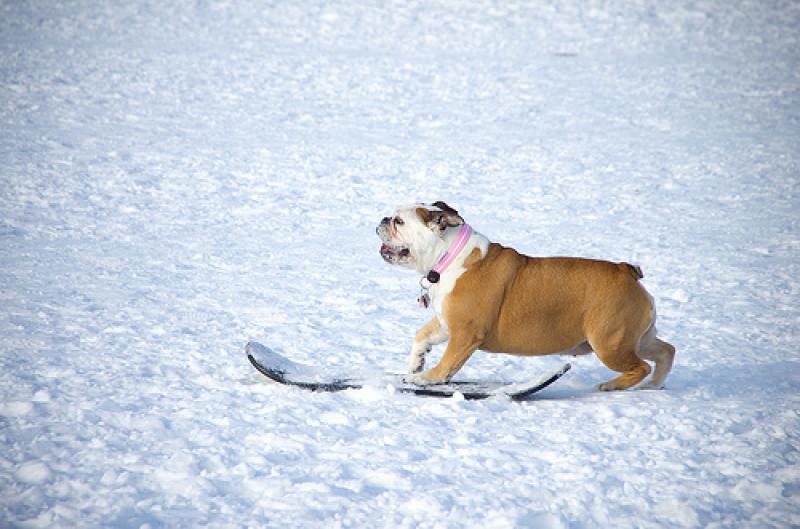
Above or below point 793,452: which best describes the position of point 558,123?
above

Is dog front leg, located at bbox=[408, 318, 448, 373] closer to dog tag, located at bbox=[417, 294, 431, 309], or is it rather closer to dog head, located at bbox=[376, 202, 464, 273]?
dog tag, located at bbox=[417, 294, 431, 309]

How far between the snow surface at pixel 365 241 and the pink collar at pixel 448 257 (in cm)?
75

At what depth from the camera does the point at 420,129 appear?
12.3 m

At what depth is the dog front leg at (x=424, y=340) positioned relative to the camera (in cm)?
523

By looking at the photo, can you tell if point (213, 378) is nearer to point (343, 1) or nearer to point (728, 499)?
point (728, 499)

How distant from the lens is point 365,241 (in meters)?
8.62

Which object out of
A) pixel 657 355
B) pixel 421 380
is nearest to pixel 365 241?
pixel 421 380

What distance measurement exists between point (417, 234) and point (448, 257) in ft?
0.77

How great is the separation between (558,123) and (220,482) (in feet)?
32.6

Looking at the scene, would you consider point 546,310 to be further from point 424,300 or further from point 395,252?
point 395,252

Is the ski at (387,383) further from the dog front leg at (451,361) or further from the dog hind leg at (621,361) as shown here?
the dog hind leg at (621,361)

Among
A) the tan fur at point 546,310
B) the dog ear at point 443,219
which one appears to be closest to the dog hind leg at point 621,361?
the tan fur at point 546,310

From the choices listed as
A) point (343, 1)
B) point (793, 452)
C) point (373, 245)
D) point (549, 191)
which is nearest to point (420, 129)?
point (549, 191)

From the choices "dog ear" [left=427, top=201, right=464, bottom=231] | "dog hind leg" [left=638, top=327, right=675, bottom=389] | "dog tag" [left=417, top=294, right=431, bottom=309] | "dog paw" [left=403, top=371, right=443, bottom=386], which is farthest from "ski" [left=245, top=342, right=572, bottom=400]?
"dog ear" [left=427, top=201, right=464, bottom=231]
